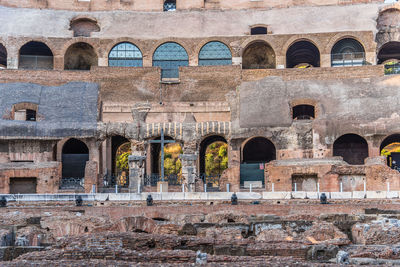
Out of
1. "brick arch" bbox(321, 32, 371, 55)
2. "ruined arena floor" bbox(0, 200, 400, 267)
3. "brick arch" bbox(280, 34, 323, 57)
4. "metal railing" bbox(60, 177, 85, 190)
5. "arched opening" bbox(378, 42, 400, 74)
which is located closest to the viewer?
"ruined arena floor" bbox(0, 200, 400, 267)

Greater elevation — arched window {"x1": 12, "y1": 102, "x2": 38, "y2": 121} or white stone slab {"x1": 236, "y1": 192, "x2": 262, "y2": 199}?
arched window {"x1": 12, "y1": 102, "x2": 38, "y2": 121}

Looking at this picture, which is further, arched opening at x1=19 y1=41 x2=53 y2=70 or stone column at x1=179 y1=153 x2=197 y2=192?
arched opening at x1=19 y1=41 x2=53 y2=70

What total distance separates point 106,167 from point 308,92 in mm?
13063

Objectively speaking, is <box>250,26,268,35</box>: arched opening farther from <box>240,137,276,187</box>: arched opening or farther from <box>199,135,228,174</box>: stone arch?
<box>199,135,228,174</box>: stone arch

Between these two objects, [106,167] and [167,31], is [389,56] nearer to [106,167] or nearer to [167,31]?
[167,31]

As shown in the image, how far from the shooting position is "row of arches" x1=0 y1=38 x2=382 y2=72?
120 feet

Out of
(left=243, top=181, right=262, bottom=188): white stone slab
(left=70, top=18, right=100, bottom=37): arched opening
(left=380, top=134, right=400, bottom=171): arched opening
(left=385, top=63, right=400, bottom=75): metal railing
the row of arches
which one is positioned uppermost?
(left=70, top=18, right=100, bottom=37): arched opening

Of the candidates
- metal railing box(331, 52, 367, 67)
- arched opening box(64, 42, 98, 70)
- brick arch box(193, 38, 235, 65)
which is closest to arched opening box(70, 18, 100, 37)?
arched opening box(64, 42, 98, 70)

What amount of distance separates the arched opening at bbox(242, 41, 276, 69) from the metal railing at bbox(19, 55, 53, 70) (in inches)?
603

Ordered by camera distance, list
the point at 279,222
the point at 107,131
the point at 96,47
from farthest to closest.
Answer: the point at 96,47, the point at 107,131, the point at 279,222

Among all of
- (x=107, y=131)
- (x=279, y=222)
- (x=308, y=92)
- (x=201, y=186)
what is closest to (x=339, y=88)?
(x=308, y=92)

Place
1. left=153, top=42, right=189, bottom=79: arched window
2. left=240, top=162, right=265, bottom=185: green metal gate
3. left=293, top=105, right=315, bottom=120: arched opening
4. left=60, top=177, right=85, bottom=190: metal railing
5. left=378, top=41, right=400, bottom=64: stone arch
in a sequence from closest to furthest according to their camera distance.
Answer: left=60, top=177, right=85, bottom=190: metal railing < left=240, top=162, right=265, bottom=185: green metal gate < left=293, top=105, right=315, bottom=120: arched opening < left=153, top=42, right=189, bottom=79: arched window < left=378, top=41, right=400, bottom=64: stone arch

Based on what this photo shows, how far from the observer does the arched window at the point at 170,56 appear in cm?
3666

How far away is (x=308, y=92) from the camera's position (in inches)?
1153
